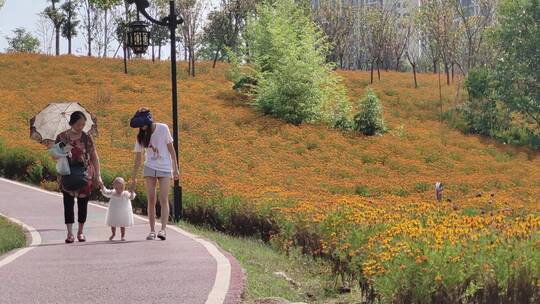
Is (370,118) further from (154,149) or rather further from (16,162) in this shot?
(154,149)

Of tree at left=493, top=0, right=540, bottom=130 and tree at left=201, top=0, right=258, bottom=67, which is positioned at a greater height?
tree at left=201, top=0, right=258, bottom=67

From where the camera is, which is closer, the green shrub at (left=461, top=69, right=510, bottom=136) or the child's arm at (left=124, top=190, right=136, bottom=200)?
the child's arm at (left=124, top=190, right=136, bottom=200)

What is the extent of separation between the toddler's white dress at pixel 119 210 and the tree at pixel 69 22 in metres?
64.2

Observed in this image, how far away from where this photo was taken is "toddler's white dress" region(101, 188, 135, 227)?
38.1ft

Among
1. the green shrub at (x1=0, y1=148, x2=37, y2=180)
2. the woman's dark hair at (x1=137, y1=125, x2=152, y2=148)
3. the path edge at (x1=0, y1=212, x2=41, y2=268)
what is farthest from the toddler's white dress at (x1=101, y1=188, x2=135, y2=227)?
the green shrub at (x1=0, y1=148, x2=37, y2=180)

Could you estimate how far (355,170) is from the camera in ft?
100

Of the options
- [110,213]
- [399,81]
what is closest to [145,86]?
[399,81]

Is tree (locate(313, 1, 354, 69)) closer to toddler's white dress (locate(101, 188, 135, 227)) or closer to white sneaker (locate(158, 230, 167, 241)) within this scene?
toddler's white dress (locate(101, 188, 135, 227))

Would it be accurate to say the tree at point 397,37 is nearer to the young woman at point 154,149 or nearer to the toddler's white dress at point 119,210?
the toddler's white dress at point 119,210

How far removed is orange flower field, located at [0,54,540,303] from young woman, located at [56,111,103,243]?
9.95 ft

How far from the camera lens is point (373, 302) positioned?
7926mm

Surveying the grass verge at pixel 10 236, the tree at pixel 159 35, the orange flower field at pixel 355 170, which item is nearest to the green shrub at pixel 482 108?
the orange flower field at pixel 355 170

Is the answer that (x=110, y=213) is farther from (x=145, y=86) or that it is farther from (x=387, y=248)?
(x=145, y=86)

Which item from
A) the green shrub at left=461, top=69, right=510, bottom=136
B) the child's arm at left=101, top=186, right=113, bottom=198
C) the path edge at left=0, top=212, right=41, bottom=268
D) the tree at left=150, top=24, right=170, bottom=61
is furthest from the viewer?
the tree at left=150, top=24, right=170, bottom=61
